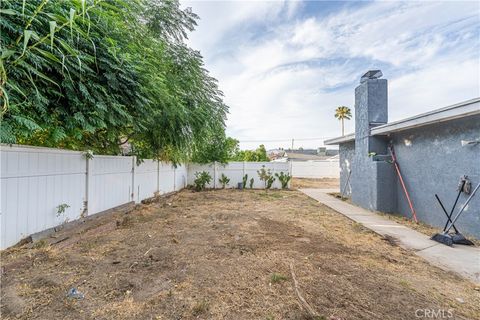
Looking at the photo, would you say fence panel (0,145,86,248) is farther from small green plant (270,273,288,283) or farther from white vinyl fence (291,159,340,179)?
white vinyl fence (291,159,340,179)

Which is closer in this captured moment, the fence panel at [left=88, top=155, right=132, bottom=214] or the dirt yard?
the dirt yard

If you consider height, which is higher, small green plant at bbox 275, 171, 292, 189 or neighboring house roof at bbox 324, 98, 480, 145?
neighboring house roof at bbox 324, 98, 480, 145

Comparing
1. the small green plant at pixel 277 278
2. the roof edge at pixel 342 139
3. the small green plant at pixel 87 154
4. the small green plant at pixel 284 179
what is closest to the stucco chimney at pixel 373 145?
the roof edge at pixel 342 139

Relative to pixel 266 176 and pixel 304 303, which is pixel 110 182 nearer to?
pixel 304 303

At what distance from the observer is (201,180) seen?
41.9 feet

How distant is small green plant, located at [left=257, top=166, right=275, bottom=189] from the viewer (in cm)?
1352

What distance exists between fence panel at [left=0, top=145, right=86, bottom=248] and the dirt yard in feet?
1.03

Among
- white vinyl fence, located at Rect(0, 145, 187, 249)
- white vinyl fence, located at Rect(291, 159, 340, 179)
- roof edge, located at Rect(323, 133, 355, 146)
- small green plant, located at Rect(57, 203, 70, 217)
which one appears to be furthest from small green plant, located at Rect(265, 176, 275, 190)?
small green plant, located at Rect(57, 203, 70, 217)

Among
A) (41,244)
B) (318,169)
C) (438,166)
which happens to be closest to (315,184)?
(318,169)

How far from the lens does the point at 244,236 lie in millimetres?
4477

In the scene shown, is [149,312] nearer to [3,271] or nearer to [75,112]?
[3,271]

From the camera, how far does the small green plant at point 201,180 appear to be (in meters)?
12.7

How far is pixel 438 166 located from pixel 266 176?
858cm

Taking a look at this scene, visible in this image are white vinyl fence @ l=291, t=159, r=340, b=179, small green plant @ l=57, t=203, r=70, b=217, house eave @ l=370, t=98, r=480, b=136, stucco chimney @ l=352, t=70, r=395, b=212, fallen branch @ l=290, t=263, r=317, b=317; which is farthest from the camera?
white vinyl fence @ l=291, t=159, r=340, b=179
